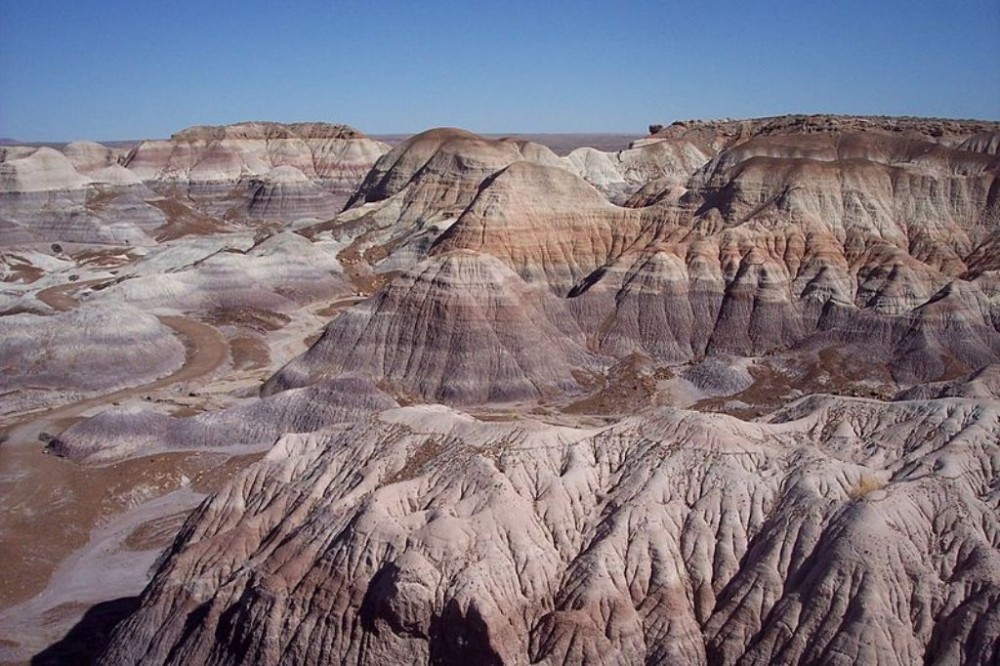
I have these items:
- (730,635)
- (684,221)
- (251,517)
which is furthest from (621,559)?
(684,221)

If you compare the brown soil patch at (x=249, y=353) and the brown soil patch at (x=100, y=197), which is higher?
the brown soil patch at (x=100, y=197)

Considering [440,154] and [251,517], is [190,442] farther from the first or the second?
[440,154]

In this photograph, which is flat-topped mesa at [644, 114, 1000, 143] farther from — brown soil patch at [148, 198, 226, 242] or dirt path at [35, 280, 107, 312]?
dirt path at [35, 280, 107, 312]

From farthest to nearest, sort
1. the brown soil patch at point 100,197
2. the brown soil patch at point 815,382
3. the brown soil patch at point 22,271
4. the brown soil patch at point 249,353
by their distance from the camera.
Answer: the brown soil patch at point 100,197 < the brown soil patch at point 22,271 < the brown soil patch at point 249,353 < the brown soil patch at point 815,382

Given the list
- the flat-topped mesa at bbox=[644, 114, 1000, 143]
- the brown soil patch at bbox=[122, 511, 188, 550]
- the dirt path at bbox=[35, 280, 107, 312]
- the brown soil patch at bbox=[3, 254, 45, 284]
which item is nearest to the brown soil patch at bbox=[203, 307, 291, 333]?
the dirt path at bbox=[35, 280, 107, 312]

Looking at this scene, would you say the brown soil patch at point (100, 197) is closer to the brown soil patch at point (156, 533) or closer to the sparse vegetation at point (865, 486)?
the brown soil patch at point (156, 533)

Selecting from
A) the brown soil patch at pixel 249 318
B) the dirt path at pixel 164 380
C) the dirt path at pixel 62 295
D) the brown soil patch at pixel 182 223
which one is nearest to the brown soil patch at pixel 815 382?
the dirt path at pixel 164 380
